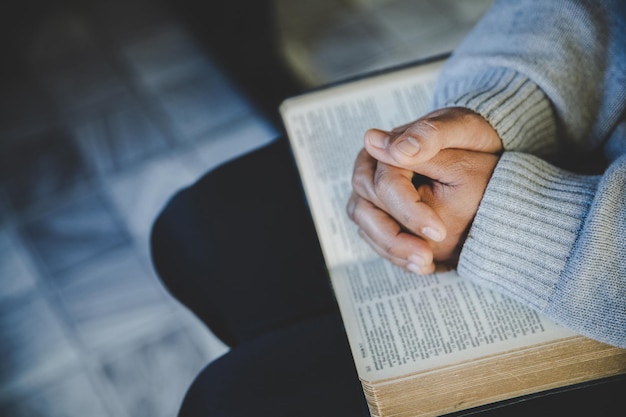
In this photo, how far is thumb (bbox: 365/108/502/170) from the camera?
1.79 ft

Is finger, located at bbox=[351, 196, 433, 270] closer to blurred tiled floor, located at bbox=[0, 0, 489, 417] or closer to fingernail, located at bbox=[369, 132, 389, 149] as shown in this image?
fingernail, located at bbox=[369, 132, 389, 149]

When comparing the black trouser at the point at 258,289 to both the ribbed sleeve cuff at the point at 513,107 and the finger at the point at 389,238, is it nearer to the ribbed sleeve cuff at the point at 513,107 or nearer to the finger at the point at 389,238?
the finger at the point at 389,238

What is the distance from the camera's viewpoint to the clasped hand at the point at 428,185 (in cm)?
55

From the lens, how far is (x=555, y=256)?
52cm

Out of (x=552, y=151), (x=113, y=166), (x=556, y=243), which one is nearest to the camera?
(x=556, y=243)

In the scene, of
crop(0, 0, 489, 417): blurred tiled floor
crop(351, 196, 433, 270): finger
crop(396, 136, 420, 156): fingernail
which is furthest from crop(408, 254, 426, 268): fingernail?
crop(0, 0, 489, 417): blurred tiled floor

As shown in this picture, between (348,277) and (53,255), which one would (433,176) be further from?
(53,255)

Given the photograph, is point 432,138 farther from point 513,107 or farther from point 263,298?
point 263,298

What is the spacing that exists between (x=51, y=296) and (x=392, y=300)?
36.7 inches

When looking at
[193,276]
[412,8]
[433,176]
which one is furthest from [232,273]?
[412,8]

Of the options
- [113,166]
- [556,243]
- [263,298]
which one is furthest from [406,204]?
[113,166]

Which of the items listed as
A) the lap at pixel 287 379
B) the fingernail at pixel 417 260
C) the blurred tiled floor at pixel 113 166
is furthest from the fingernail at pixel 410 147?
the blurred tiled floor at pixel 113 166

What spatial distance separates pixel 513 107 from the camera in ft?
1.96

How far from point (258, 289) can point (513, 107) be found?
391mm
